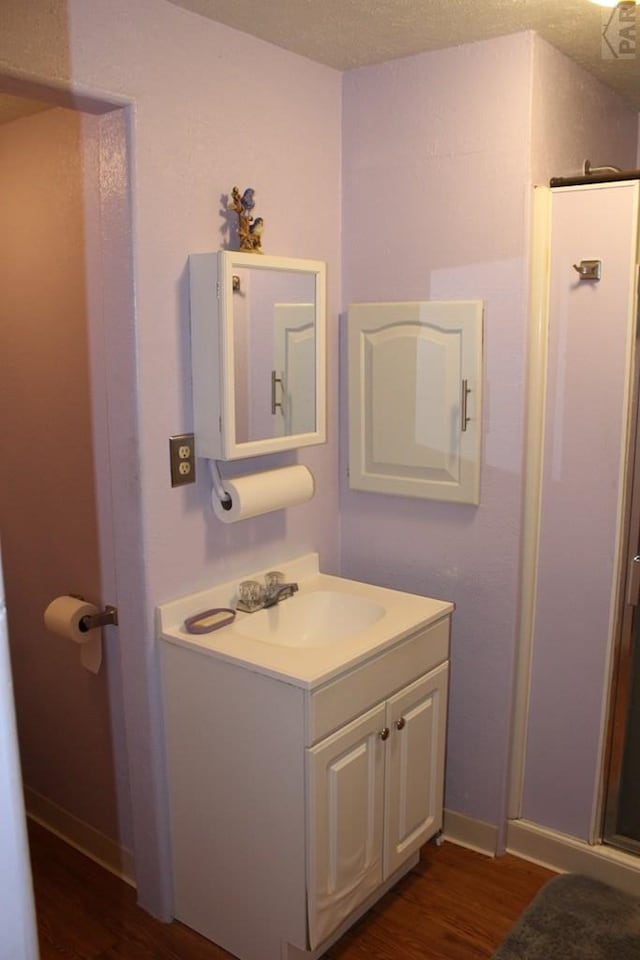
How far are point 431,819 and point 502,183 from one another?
1.83 metres

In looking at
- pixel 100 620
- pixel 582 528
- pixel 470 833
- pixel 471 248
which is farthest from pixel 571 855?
pixel 471 248

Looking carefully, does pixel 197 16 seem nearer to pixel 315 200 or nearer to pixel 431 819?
pixel 315 200

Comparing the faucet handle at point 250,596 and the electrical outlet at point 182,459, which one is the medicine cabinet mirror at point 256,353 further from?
the faucet handle at point 250,596

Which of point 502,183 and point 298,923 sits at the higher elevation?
point 502,183

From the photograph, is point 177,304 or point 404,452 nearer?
point 177,304

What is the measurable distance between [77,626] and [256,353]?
88 centimetres

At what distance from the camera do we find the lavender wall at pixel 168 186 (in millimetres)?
1773

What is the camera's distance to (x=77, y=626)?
215 cm

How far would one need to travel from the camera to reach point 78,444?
7.52 ft

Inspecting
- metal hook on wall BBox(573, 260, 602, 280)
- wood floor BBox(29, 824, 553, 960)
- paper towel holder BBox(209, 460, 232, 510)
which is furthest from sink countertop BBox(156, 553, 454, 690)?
metal hook on wall BBox(573, 260, 602, 280)

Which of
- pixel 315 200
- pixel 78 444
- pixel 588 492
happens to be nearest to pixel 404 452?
pixel 588 492

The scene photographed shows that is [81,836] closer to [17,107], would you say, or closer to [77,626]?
[77,626]

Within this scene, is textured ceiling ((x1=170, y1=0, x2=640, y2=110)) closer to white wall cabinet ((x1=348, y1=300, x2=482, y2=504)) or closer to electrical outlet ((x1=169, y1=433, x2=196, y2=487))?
white wall cabinet ((x1=348, y1=300, x2=482, y2=504))

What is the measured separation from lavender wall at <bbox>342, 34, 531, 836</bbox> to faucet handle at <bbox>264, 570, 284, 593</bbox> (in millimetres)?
414
